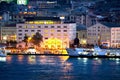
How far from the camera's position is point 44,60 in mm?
39250

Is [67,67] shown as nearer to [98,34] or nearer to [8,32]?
[98,34]

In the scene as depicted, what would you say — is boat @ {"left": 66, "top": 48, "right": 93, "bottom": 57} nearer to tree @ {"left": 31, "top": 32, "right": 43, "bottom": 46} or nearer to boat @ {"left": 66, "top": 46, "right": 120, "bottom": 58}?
boat @ {"left": 66, "top": 46, "right": 120, "bottom": 58}

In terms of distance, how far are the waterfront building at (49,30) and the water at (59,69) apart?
28.5 ft


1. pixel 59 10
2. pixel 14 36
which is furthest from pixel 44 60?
pixel 59 10

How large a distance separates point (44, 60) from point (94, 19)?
19866 mm

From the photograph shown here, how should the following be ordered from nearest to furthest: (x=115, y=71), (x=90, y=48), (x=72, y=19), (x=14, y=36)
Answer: (x=115, y=71)
(x=90, y=48)
(x=14, y=36)
(x=72, y=19)

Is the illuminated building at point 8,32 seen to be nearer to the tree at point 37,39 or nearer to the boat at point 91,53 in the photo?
the tree at point 37,39

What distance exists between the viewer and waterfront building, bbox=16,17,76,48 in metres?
49.3

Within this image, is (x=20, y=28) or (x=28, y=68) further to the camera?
(x=20, y=28)

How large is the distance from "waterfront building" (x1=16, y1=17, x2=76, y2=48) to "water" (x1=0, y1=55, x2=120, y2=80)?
8.69m

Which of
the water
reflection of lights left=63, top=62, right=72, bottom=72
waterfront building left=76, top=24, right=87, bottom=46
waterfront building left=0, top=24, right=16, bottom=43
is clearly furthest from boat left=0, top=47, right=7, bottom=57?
waterfront building left=76, top=24, right=87, bottom=46

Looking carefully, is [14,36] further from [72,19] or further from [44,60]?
[44,60]

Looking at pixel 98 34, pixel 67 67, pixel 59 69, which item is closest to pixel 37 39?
pixel 98 34

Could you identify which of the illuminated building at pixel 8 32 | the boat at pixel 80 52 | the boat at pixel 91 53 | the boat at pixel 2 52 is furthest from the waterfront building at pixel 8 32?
the boat at pixel 91 53
